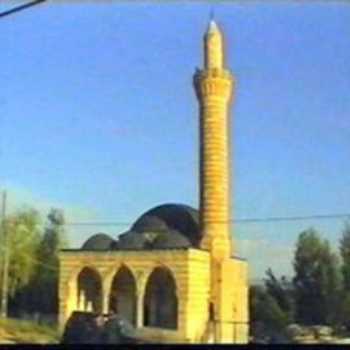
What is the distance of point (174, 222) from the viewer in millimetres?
14695

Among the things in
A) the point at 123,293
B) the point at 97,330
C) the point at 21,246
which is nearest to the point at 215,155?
the point at 123,293

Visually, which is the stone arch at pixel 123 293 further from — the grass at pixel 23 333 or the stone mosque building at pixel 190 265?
the grass at pixel 23 333

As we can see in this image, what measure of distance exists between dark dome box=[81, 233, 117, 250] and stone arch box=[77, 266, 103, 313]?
55 centimetres

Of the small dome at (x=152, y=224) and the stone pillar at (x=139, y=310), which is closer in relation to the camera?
the stone pillar at (x=139, y=310)

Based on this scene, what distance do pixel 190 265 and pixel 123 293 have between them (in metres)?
1.31

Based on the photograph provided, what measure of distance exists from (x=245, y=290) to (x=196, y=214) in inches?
65.9

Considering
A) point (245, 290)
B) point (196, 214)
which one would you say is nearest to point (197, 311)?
point (245, 290)

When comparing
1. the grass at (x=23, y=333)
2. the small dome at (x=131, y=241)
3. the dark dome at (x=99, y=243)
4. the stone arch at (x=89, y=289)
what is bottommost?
the grass at (x=23, y=333)

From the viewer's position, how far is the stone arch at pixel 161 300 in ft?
42.2

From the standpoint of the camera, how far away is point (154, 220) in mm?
15148

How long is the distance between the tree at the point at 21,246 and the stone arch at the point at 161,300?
7.32 ft

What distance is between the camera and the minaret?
13305 millimetres

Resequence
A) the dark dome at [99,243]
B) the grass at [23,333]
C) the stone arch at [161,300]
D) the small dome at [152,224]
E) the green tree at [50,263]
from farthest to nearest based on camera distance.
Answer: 1. the small dome at [152,224]
2. the stone arch at [161,300]
3. the dark dome at [99,243]
4. the green tree at [50,263]
5. the grass at [23,333]

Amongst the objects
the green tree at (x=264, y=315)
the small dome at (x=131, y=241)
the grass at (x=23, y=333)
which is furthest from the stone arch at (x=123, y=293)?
the grass at (x=23, y=333)
